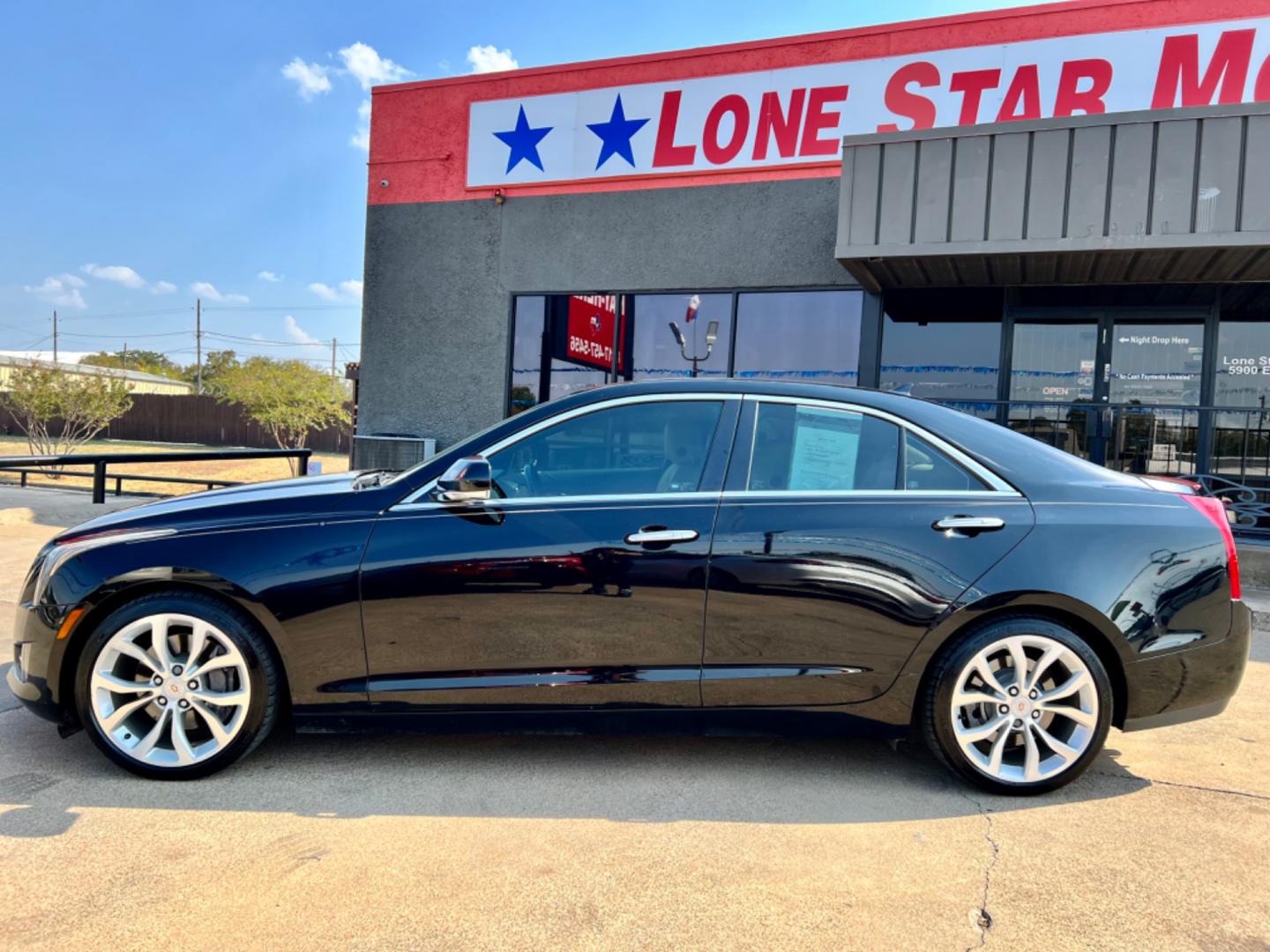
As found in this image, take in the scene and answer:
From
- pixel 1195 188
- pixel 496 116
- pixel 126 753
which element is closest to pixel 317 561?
pixel 126 753

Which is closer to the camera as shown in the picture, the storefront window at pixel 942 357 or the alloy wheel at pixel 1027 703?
the alloy wheel at pixel 1027 703

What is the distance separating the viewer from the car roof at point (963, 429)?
3.29m

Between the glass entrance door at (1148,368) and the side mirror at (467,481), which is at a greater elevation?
the glass entrance door at (1148,368)

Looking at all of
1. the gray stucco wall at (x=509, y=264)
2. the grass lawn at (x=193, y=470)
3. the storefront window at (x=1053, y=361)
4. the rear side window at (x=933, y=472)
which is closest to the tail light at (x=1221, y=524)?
the rear side window at (x=933, y=472)

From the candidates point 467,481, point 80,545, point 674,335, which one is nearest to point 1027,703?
point 467,481

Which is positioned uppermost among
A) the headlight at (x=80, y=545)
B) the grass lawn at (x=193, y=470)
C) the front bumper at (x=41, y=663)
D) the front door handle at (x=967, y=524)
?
the front door handle at (x=967, y=524)

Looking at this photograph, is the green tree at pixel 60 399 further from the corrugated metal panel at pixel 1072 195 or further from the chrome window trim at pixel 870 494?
the chrome window trim at pixel 870 494

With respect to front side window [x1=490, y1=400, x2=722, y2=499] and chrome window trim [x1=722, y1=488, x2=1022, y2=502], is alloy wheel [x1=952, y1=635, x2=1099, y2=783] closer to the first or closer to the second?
chrome window trim [x1=722, y1=488, x2=1022, y2=502]

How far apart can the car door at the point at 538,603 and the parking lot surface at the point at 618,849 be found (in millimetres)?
379

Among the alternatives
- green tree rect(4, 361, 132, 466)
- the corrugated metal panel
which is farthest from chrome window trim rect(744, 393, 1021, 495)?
green tree rect(4, 361, 132, 466)

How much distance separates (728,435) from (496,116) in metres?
9.10

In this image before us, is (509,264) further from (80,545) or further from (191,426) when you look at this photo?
(191,426)

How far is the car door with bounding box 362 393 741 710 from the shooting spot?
3119mm

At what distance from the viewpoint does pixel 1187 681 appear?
320 centimetres
